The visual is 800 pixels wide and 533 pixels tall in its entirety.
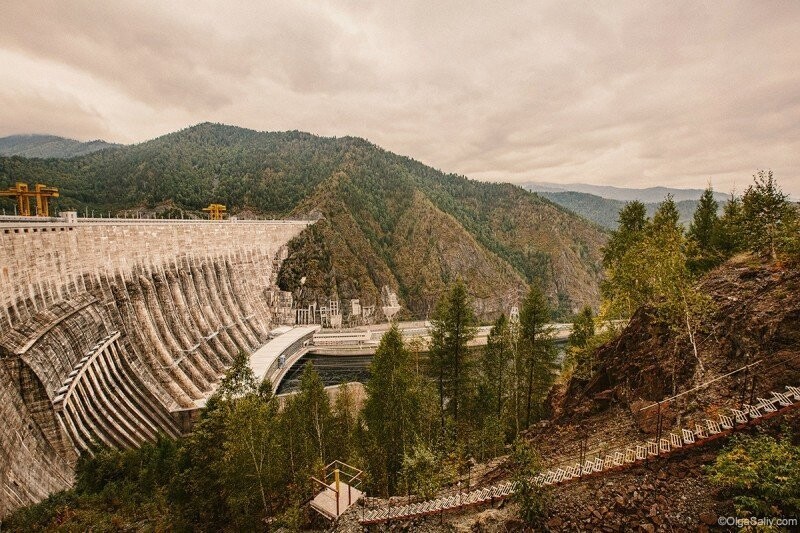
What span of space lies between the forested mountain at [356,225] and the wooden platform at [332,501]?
77.1 m

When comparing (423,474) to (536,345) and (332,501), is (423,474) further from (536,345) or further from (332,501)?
(536,345)

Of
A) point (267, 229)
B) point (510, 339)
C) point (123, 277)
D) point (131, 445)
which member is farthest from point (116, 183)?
point (510, 339)

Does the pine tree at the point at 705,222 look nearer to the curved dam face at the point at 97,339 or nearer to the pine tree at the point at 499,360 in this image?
the pine tree at the point at 499,360

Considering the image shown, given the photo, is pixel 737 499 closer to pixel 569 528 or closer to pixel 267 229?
pixel 569 528

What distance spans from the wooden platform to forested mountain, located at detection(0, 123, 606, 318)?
253 ft

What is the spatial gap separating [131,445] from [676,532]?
36.8 metres

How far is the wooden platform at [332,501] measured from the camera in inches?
608

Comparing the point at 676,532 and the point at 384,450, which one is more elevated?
the point at 676,532

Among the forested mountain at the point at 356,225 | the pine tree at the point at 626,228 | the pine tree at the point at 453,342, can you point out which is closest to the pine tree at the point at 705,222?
the pine tree at the point at 626,228

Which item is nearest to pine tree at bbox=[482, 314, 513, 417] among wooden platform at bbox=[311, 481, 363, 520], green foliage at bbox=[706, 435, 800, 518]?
wooden platform at bbox=[311, 481, 363, 520]

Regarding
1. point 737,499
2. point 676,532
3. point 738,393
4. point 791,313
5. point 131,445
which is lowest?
point 131,445

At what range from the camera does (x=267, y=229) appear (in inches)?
3492

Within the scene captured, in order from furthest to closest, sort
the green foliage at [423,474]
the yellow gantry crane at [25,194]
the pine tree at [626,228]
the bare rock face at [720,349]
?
the yellow gantry crane at [25,194], the pine tree at [626,228], the green foliage at [423,474], the bare rock face at [720,349]

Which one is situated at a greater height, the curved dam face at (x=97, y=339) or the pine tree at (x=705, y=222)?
the pine tree at (x=705, y=222)
